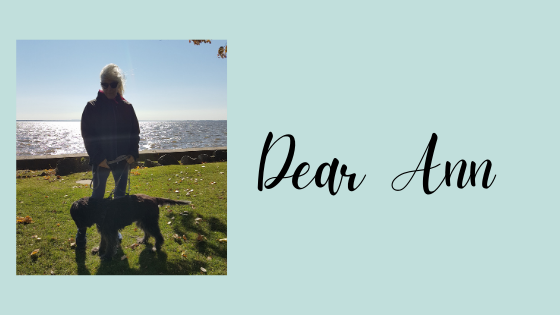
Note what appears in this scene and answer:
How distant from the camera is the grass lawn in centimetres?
339

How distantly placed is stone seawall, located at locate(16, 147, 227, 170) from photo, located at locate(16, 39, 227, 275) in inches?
1.1

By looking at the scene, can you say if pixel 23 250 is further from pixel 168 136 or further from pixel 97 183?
pixel 168 136

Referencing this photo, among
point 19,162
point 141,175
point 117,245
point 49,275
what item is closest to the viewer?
point 49,275

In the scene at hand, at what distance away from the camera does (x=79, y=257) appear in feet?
11.2

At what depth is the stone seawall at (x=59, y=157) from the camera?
3833 millimetres

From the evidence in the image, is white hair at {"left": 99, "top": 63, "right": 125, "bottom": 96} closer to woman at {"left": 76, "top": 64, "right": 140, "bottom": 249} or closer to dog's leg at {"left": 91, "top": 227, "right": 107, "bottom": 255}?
woman at {"left": 76, "top": 64, "right": 140, "bottom": 249}

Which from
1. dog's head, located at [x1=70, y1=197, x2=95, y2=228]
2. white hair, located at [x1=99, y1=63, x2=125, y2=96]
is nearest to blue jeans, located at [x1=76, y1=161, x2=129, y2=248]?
dog's head, located at [x1=70, y1=197, x2=95, y2=228]

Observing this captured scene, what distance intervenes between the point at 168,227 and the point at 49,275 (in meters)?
1.37

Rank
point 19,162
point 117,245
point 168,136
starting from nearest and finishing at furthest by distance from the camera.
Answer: point 117,245
point 19,162
point 168,136

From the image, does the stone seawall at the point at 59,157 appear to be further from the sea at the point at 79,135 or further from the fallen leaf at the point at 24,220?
the fallen leaf at the point at 24,220

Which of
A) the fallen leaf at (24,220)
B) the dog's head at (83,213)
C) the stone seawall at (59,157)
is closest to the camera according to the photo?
the dog's head at (83,213)

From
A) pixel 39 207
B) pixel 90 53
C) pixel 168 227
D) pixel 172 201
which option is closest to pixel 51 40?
pixel 90 53

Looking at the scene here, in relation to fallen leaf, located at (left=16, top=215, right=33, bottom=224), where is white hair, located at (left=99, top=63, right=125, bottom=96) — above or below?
above

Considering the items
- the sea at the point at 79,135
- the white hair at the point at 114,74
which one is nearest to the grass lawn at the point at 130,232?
the sea at the point at 79,135
